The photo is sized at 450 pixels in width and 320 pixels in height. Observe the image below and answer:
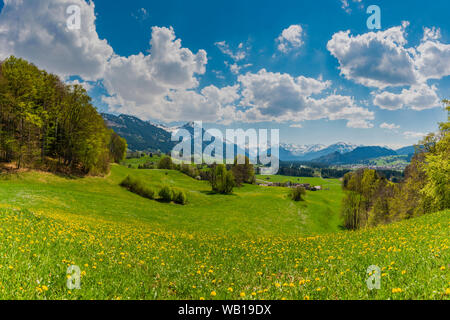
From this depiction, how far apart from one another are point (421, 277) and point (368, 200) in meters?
54.1

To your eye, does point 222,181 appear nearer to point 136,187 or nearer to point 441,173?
point 136,187

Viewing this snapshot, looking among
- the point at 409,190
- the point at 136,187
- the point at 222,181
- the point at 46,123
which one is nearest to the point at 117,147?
the point at 136,187

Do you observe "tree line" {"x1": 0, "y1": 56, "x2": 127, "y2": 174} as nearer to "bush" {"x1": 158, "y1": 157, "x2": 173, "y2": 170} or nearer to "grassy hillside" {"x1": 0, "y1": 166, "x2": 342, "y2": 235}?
"grassy hillside" {"x1": 0, "y1": 166, "x2": 342, "y2": 235}

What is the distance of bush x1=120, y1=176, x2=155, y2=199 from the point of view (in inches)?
2354

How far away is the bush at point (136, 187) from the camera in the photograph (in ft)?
196

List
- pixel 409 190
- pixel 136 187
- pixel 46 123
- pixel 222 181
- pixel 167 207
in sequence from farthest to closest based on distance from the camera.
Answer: pixel 222 181 < pixel 136 187 < pixel 167 207 < pixel 46 123 < pixel 409 190

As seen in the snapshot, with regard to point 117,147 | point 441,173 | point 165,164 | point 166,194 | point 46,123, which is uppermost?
point 46,123

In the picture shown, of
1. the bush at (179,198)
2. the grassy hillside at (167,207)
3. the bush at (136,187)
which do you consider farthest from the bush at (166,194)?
the grassy hillside at (167,207)

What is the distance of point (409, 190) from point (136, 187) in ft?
206

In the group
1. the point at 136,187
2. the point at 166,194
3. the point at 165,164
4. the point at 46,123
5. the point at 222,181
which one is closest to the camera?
the point at 46,123

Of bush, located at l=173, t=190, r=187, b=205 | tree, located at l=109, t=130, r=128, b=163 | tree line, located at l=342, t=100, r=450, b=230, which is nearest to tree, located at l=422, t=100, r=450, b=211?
tree line, located at l=342, t=100, r=450, b=230

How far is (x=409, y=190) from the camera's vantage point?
36062 millimetres

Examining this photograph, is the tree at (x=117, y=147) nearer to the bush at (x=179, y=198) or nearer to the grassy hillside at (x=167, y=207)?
the grassy hillside at (x=167, y=207)
